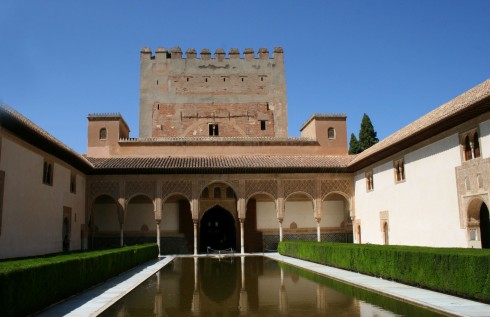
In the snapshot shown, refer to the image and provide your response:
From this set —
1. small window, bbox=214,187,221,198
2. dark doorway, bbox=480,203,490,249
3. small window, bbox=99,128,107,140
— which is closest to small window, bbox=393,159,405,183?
dark doorway, bbox=480,203,490,249

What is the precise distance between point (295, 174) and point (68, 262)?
15.3 m

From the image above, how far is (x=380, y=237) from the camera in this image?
1958 centimetres

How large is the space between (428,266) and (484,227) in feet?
17.0

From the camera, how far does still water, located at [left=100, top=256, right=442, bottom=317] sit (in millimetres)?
7078

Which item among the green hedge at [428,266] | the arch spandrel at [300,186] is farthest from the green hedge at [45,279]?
the arch spandrel at [300,186]

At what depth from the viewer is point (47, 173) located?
642 inches

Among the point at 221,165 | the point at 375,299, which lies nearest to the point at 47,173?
the point at 221,165

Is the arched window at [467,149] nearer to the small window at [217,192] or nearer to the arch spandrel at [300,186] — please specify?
the arch spandrel at [300,186]

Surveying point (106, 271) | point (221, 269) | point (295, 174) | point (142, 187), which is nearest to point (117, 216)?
point (142, 187)

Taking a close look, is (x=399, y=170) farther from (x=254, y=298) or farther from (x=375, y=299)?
(x=254, y=298)

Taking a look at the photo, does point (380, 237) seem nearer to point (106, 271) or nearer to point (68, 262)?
point (106, 271)

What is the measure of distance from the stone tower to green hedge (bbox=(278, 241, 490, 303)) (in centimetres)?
1712

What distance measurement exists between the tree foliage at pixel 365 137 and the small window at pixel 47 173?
2749 centimetres

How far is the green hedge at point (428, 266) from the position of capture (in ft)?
24.8
